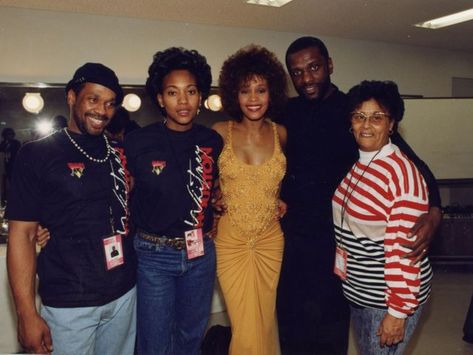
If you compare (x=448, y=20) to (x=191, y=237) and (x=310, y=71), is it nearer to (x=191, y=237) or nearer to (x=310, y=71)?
(x=310, y=71)

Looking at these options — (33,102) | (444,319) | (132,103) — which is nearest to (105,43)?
(132,103)

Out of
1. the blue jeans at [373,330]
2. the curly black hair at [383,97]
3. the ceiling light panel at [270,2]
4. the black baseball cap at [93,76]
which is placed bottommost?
the blue jeans at [373,330]

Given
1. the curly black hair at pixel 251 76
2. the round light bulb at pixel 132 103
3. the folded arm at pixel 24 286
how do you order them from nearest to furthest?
the folded arm at pixel 24 286
the curly black hair at pixel 251 76
the round light bulb at pixel 132 103

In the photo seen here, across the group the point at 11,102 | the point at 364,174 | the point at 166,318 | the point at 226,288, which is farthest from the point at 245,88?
the point at 11,102

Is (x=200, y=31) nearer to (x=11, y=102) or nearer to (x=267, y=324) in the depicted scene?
(x=11, y=102)

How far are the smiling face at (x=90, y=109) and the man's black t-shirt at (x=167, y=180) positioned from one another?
23cm

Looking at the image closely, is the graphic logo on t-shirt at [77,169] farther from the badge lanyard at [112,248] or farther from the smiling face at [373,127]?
the smiling face at [373,127]

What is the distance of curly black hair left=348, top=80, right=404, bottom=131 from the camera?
1.70 meters

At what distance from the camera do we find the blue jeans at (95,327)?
5.03 feet

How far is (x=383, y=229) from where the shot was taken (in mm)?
1573

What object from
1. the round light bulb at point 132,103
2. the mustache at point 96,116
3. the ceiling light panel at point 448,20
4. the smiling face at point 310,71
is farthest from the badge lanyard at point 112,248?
the ceiling light panel at point 448,20

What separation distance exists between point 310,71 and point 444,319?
277 cm

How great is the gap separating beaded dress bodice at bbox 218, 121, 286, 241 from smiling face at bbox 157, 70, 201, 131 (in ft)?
1.03

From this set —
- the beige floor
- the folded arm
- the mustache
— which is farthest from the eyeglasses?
the beige floor
